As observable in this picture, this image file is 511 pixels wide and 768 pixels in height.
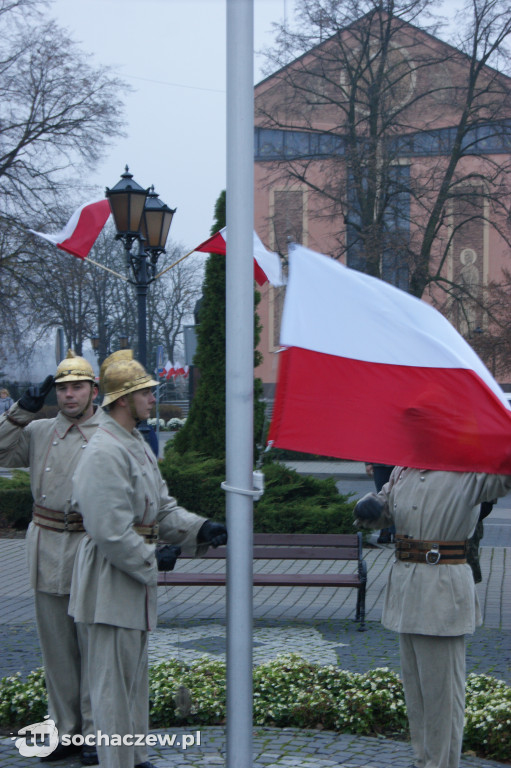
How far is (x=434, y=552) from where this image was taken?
14.0 ft

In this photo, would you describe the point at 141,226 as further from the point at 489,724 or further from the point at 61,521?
the point at 489,724

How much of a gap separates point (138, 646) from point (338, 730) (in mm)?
1581

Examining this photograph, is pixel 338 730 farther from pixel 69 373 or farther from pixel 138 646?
pixel 69 373

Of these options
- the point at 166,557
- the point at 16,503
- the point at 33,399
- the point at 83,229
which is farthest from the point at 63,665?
the point at 16,503

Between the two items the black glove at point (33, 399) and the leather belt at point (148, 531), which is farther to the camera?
the black glove at point (33, 399)

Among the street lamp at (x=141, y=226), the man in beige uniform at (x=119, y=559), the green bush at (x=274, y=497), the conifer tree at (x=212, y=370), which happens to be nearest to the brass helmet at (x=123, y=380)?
the man in beige uniform at (x=119, y=559)

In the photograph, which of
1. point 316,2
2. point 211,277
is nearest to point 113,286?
point 316,2

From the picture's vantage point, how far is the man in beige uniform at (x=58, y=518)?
4.69m

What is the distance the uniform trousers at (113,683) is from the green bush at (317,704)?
1.18 meters

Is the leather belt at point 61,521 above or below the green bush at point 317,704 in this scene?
above

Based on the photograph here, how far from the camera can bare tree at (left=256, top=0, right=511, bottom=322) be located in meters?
26.9

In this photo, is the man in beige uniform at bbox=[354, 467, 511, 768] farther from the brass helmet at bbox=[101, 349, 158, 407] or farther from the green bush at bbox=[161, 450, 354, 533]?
the green bush at bbox=[161, 450, 354, 533]

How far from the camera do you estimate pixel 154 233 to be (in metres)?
10.9

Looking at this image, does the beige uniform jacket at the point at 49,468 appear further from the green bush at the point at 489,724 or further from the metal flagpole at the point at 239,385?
the green bush at the point at 489,724
